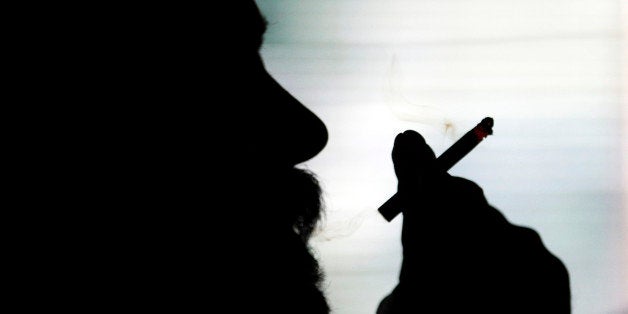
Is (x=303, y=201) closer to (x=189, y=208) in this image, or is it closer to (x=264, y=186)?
(x=264, y=186)

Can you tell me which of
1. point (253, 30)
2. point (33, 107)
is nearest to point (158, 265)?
point (33, 107)

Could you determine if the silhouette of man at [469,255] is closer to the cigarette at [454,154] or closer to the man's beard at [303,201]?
the cigarette at [454,154]

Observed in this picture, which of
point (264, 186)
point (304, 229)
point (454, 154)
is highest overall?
point (454, 154)

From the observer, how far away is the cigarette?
85cm

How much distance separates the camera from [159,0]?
0.85 metres

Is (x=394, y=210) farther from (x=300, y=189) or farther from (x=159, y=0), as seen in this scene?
(x=159, y=0)

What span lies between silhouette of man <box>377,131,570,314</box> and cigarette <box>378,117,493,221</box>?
42mm

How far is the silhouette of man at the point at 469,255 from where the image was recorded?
0.78 m

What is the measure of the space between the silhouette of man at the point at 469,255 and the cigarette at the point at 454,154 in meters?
0.04

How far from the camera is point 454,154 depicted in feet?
2.78

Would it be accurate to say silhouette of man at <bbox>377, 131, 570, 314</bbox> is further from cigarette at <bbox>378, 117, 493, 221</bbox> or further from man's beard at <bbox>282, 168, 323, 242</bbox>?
man's beard at <bbox>282, 168, 323, 242</bbox>

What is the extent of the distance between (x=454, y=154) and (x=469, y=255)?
0.17m

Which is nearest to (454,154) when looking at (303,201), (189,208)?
(303,201)

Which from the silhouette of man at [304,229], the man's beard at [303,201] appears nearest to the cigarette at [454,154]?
the silhouette of man at [304,229]
